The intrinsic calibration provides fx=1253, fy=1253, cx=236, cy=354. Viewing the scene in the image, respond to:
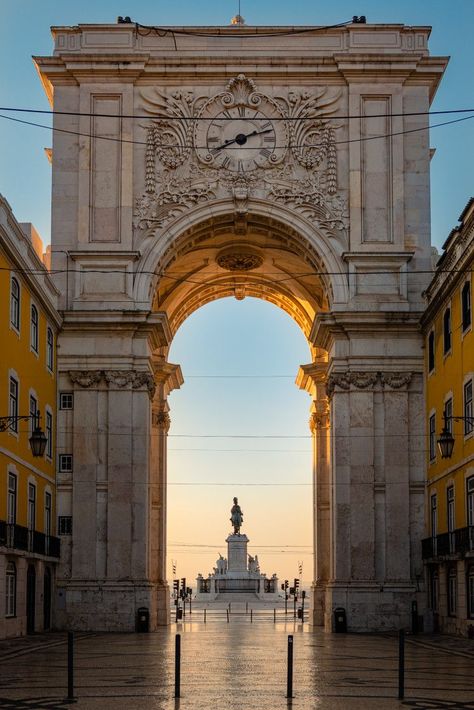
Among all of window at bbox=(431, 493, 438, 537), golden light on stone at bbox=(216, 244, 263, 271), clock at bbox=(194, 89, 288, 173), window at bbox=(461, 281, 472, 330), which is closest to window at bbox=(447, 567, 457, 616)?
window at bbox=(431, 493, 438, 537)

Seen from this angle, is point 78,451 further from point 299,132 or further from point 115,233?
point 299,132

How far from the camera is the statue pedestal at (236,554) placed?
9731 cm

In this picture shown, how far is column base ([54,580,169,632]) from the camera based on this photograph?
48531mm

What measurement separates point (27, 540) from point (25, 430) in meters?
3.82

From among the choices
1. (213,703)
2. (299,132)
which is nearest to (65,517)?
(299,132)

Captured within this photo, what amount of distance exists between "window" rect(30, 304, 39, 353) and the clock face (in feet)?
37.3

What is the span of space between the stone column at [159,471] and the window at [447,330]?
57.6 feet

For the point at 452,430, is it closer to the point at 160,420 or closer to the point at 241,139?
the point at 241,139

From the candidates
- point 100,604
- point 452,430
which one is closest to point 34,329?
point 100,604

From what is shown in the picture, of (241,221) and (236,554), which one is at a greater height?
(241,221)

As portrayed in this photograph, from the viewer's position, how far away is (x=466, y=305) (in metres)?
42.2

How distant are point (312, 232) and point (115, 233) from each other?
26.8 feet

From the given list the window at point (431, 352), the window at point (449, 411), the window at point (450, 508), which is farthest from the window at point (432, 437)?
the window at point (450, 508)

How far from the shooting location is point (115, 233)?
51812 millimetres
